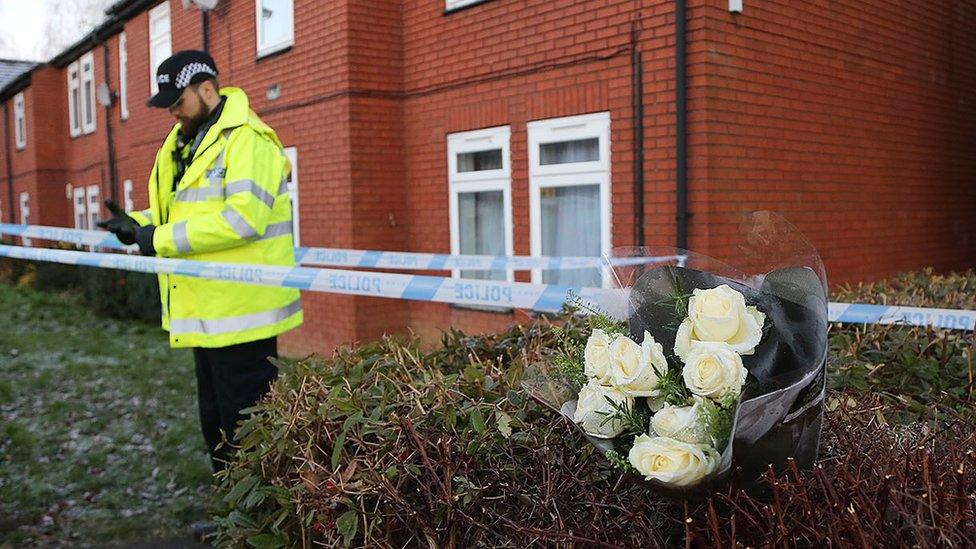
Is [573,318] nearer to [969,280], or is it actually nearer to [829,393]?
[829,393]

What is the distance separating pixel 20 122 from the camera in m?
24.7

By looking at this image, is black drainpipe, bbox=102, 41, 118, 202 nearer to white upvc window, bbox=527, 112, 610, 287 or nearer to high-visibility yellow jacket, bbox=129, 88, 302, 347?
white upvc window, bbox=527, 112, 610, 287

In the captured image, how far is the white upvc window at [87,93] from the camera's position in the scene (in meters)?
18.9

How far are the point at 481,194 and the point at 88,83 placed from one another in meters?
15.0

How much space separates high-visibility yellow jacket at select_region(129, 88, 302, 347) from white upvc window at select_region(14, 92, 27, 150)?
22.7 m

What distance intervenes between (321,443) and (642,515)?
91cm

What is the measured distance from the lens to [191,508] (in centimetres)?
454

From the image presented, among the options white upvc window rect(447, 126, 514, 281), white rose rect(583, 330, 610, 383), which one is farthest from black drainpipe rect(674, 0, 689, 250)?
white rose rect(583, 330, 610, 383)

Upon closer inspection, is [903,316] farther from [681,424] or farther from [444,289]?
[681,424]

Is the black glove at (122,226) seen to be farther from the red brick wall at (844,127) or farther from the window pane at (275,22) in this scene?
the window pane at (275,22)

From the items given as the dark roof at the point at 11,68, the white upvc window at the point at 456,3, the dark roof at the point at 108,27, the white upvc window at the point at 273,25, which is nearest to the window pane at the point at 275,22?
the white upvc window at the point at 273,25

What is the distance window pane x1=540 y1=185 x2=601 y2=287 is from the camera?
22.2 ft

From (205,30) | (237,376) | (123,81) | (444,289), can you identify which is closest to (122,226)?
(237,376)

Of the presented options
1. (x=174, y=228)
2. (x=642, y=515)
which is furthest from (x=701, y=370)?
(x=174, y=228)
